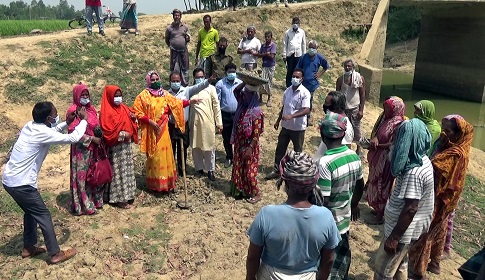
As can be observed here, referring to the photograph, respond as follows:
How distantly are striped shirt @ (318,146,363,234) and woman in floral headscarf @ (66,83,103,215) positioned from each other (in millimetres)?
2789

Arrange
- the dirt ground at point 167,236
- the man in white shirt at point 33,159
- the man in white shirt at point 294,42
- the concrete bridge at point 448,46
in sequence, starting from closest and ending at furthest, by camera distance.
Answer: the man in white shirt at point 33,159
the dirt ground at point 167,236
the man in white shirt at point 294,42
the concrete bridge at point 448,46

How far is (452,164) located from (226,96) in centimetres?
340

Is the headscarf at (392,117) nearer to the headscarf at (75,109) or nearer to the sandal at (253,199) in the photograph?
the sandal at (253,199)

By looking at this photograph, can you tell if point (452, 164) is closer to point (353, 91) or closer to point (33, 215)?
point (353, 91)

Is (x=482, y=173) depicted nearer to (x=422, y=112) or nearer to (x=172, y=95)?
(x=422, y=112)

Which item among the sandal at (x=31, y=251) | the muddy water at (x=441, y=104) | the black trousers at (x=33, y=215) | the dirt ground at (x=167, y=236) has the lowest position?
the muddy water at (x=441, y=104)

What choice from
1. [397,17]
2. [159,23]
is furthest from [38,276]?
[397,17]

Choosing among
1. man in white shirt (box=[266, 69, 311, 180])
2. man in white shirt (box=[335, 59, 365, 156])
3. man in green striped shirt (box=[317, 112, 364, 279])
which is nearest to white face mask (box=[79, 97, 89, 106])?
man in white shirt (box=[266, 69, 311, 180])

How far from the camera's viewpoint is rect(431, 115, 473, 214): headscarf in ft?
12.6

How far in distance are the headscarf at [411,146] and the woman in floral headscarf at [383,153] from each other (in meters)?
1.39

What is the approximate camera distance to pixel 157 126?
17.1 feet

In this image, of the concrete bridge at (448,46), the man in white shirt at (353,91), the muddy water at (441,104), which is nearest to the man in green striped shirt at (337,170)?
the man in white shirt at (353,91)

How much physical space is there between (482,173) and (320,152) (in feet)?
19.7

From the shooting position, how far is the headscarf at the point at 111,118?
4758 millimetres
